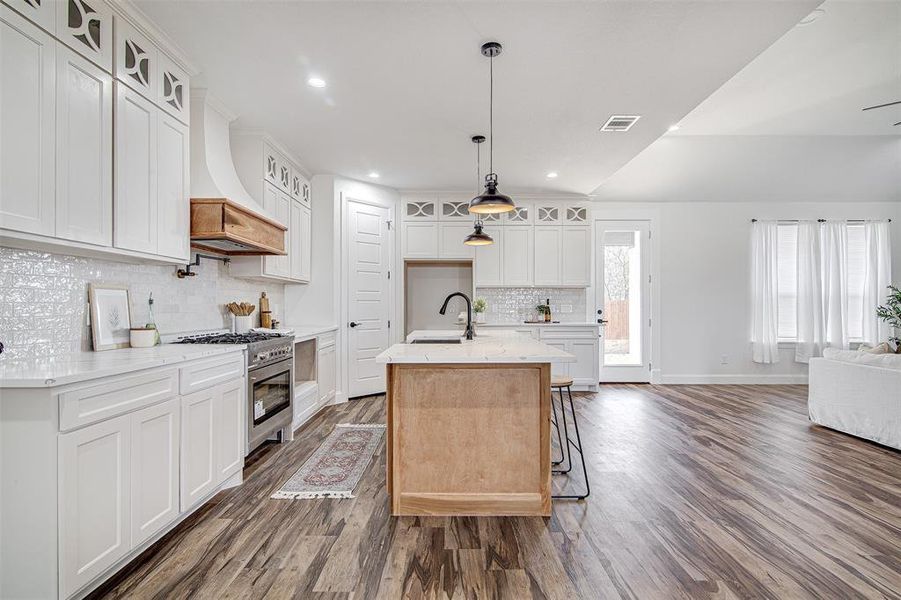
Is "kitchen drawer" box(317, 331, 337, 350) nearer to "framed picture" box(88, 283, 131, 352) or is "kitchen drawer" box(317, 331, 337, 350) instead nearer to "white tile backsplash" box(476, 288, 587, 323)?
"framed picture" box(88, 283, 131, 352)

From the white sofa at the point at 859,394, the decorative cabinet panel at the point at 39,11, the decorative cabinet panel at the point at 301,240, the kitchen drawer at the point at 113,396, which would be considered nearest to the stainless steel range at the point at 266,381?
the kitchen drawer at the point at 113,396

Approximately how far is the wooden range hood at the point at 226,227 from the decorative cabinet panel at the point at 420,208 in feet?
8.85

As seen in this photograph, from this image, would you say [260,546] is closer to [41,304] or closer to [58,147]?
[41,304]

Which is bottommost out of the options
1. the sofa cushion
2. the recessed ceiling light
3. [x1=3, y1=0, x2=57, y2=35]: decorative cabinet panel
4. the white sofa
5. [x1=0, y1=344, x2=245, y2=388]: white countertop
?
the white sofa

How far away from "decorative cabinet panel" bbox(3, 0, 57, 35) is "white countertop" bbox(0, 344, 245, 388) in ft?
4.75

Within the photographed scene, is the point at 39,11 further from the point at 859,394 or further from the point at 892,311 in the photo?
the point at 892,311

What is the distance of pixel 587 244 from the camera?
244 inches

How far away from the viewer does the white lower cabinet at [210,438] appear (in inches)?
90.1

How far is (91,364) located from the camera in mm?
1841

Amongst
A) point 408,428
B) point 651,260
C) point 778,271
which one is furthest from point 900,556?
point 778,271

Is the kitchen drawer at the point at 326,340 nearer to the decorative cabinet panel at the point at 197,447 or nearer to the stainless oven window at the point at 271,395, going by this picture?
the stainless oven window at the point at 271,395

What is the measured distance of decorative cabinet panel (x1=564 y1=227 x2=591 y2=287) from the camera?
620cm

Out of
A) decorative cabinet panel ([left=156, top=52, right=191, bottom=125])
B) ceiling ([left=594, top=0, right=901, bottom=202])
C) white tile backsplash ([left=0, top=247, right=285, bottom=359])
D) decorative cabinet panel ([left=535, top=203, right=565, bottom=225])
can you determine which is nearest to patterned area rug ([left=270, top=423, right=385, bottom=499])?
white tile backsplash ([left=0, top=247, right=285, bottom=359])

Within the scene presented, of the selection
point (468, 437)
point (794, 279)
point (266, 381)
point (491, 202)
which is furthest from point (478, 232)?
point (794, 279)
